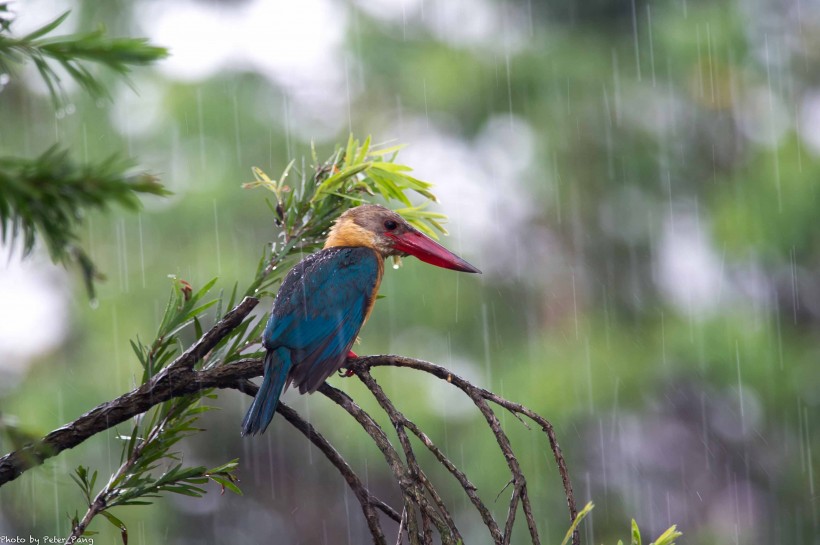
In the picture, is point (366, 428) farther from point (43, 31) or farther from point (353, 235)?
point (353, 235)

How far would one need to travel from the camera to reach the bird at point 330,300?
176 cm

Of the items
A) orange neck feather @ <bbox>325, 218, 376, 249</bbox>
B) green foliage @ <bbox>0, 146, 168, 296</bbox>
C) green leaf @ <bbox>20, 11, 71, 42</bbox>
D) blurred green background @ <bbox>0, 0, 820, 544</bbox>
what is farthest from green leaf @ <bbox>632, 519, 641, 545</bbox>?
blurred green background @ <bbox>0, 0, 820, 544</bbox>

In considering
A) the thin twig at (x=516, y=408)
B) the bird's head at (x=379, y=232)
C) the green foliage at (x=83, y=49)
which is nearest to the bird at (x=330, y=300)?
the bird's head at (x=379, y=232)

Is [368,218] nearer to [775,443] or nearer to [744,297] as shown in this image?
[744,297]

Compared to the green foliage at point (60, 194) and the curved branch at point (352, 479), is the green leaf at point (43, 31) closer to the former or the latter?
the green foliage at point (60, 194)

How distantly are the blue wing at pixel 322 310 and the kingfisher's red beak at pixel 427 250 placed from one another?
92mm

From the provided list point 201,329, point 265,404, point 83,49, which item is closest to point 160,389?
point 201,329

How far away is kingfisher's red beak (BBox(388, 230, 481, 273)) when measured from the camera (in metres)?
2.21

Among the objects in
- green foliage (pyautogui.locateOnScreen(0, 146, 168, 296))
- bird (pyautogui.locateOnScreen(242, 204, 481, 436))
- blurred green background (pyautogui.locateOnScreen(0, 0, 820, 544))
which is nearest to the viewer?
green foliage (pyautogui.locateOnScreen(0, 146, 168, 296))

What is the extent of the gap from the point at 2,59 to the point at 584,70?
590 centimetres

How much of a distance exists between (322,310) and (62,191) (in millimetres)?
1535

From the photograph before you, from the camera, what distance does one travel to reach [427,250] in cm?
237

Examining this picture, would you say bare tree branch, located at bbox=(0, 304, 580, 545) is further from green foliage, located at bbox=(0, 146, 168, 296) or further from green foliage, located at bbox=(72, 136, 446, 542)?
green foliage, located at bbox=(0, 146, 168, 296)

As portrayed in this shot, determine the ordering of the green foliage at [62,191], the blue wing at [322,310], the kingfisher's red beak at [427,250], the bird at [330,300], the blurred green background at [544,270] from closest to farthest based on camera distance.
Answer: the green foliage at [62,191]
the bird at [330,300]
the blue wing at [322,310]
the kingfisher's red beak at [427,250]
the blurred green background at [544,270]
